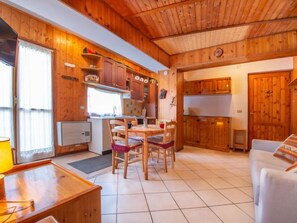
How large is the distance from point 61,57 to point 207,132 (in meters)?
4.28

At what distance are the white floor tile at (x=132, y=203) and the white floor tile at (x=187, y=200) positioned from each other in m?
0.40

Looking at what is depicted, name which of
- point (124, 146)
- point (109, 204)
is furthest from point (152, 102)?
point (109, 204)

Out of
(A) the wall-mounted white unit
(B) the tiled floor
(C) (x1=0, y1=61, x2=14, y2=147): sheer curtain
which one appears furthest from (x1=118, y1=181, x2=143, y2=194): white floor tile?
(C) (x1=0, y1=61, x2=14, y2=147): sheer curtain

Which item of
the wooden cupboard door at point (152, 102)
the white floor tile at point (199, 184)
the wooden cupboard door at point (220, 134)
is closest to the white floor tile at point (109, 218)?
the white floor tile at point (199, 184)

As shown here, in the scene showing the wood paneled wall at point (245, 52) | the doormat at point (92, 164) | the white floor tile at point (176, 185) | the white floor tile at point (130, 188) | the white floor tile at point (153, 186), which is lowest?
the white floor tile at point (176, 185)

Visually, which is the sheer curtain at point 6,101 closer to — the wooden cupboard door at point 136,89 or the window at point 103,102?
the window at point 103,102

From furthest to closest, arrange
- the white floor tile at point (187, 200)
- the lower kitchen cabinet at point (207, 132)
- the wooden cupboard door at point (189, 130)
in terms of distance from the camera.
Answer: the wooden cupboard door at point (189, 130), the lower kitchen cabinet at point (207, 132), the white floor tile at point (187, 200)

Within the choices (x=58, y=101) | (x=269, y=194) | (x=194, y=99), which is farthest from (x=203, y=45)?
(x=58, y=101)

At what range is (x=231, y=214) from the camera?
63.5 inches

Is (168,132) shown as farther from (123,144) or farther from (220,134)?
(220,134)

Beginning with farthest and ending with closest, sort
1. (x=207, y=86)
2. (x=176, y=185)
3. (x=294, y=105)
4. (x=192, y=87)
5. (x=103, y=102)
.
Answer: (x=192, y=87) → (x=207, y=86) → (x=103, y=102) → (x=294, y=105) → (x=176, y=185)

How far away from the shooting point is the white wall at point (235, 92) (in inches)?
163

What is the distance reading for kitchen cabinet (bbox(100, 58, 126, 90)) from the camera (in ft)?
13.5

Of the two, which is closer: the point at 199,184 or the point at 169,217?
the point at 169,217
